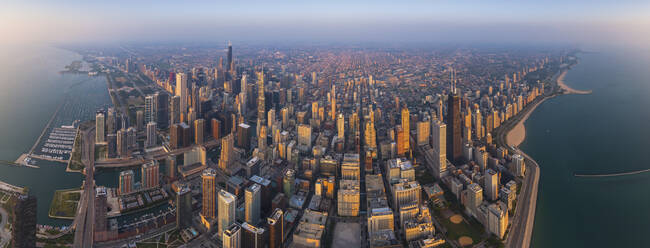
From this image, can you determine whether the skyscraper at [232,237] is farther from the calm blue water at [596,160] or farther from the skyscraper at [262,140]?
the calm blue water at [596,160]

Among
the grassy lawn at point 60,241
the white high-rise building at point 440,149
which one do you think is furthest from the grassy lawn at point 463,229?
the grassy lawn at point 60,241

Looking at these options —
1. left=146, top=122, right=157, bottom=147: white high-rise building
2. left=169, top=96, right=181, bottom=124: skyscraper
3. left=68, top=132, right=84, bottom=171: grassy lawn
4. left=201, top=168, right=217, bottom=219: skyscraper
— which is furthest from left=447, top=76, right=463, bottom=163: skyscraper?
left=68, top=132, right=84, bottom=171: grassy lawn

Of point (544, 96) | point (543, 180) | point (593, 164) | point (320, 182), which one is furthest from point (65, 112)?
point (544, 96)

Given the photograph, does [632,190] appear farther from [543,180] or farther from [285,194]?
[285,194]

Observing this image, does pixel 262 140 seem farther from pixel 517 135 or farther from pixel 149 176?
pixel 517 135

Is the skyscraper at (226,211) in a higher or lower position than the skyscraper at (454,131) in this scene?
lower

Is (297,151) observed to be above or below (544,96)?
below

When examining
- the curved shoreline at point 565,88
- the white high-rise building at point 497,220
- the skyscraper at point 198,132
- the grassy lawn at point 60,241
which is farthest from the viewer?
the curved shoreline at point 565,88
